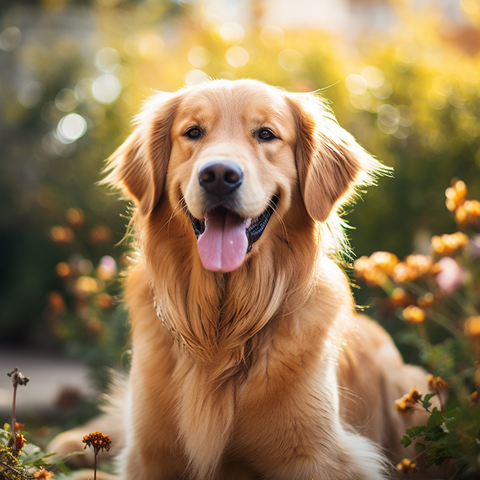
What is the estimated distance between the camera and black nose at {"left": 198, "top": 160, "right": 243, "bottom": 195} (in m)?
2.08

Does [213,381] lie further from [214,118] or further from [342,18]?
[342,18]

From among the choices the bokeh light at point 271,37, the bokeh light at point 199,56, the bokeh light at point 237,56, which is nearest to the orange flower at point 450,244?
the bokeh light at point 237,56

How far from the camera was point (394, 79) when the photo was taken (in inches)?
205

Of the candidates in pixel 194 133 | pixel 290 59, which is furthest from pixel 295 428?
pixel 290 59

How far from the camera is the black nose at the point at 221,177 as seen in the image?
2.08 m

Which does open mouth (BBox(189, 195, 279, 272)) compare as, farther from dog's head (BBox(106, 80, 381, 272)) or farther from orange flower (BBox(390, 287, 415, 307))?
orange flower (BBox(390, 287, 415, 307))

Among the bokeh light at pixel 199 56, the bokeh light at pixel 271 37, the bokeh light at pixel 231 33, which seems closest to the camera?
the bokeh light at pixel 199 56

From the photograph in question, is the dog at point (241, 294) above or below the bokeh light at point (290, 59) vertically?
below

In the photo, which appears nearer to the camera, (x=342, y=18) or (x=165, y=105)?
(x=165, y=105)

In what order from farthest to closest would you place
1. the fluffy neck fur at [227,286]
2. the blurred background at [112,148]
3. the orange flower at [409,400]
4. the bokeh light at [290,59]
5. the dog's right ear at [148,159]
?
the bokeh light at [290,59]
the blurred background at [112,148]
the dog's right ear at [148,159]
the fluffy neck fur at [227,286]
the orange flower at [409,400]

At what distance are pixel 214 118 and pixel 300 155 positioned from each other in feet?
1.62

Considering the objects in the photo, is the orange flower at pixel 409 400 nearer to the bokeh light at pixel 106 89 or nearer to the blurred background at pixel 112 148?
the blurred background at pixel 112 148

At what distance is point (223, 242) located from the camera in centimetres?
223

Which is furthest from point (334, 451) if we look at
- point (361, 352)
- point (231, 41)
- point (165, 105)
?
point (231, 41)
